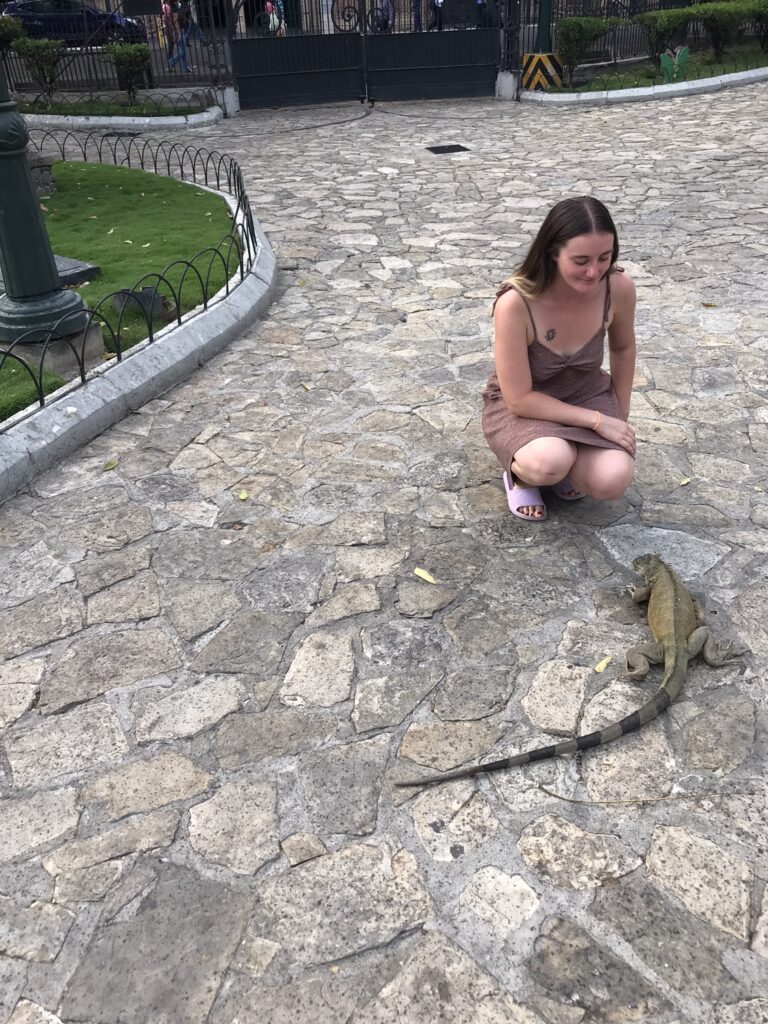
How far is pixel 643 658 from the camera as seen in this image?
9.66 ft

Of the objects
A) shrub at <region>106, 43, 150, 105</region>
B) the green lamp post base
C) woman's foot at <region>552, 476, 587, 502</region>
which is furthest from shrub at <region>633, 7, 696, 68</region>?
woman's foot at <region>552, 476, 587, 502</region>

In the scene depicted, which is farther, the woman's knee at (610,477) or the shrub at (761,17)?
the shrub at (761,17)

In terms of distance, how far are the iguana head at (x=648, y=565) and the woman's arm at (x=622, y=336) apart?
822 millimetres

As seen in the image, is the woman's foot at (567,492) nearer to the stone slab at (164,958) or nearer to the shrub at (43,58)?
the stone slab at (164,958)

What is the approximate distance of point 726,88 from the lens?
16547 mm

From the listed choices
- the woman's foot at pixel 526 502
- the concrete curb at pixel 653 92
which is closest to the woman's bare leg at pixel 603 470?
the woman's foot at pixel 526 502

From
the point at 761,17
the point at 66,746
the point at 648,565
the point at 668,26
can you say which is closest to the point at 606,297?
the point at 648,565

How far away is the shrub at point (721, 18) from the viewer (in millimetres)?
18609

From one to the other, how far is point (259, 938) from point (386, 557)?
6.02ft

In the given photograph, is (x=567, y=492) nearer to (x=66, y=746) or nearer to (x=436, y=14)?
(x=66, y=746)

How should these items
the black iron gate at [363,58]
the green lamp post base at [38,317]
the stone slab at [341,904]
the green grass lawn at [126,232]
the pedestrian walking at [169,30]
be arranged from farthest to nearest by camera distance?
→ the pedestrian walking at [169,30] < the black iron gate at [363,58] < the green grass lawn at [126,232] < the green lamp post base at [38,317] < the stone slab at [341,904]

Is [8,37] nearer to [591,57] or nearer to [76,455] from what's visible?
[591,57]

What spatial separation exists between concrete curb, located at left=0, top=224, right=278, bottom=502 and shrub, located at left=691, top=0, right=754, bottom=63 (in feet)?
57.0

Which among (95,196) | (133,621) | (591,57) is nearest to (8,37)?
(95,196)
